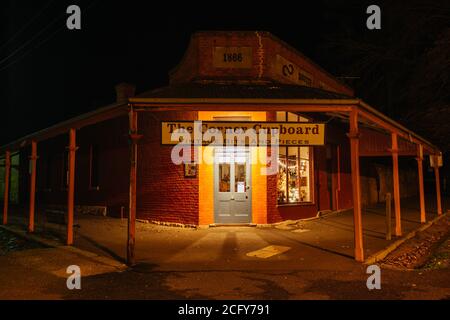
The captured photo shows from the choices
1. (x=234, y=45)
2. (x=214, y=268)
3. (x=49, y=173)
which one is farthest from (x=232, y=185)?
(x=49, y=173)

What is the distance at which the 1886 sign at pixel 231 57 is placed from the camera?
44.8 feet

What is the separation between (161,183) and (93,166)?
4.84 metres

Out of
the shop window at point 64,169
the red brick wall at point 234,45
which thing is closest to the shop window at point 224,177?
the red brick wall at point 234,45

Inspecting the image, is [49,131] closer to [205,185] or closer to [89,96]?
[205,185]

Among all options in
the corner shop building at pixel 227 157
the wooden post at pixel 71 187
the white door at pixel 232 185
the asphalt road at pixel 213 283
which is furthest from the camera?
the white door at pixel 232 185

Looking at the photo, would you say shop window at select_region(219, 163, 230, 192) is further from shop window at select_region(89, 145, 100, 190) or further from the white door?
shop window at select_region(89, 145, 100, 190)

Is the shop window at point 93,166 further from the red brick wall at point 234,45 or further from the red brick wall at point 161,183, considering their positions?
the red brick wall at point 234,45

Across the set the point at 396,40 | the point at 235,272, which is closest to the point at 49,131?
the point at 235,272

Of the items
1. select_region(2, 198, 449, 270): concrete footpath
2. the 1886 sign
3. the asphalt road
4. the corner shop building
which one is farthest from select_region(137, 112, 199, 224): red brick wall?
the asphalt road

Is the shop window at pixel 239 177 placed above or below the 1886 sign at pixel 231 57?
below

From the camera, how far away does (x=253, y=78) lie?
534 inches

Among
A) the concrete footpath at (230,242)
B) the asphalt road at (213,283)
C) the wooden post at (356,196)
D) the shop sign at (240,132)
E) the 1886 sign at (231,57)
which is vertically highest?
the 1886 sign at (231,57)

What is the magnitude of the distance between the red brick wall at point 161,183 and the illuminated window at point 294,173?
117 inches

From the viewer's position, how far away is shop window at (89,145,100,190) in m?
17.2
